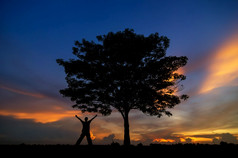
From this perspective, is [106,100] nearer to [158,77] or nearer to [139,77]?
[139,77]

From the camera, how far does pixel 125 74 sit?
20.1m

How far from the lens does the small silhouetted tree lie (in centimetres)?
2042

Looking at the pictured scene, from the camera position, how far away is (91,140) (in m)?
14.2

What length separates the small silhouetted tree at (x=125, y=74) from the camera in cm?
2042

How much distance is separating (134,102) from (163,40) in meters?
8.60
